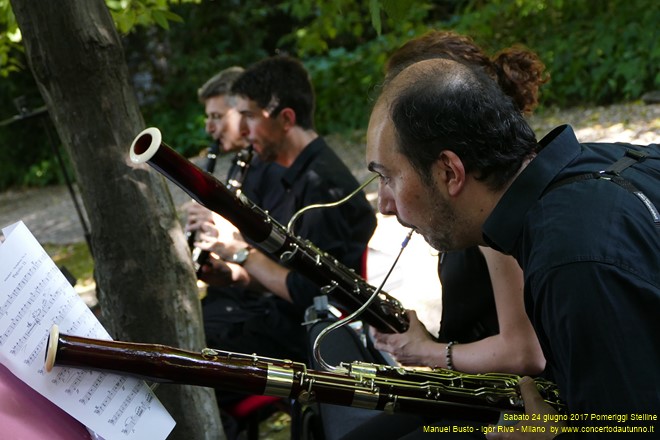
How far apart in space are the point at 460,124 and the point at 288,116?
6.24 feet

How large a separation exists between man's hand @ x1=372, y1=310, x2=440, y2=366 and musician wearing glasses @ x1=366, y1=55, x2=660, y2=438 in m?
0.44

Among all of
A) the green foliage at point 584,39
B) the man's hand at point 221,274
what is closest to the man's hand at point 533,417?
the man's hand at point 221,274

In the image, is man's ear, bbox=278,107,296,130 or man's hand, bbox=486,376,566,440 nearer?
man's hand, bbox=486,376,566,440

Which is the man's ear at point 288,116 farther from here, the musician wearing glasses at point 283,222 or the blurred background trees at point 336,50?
the blurred background trees at point 336,50

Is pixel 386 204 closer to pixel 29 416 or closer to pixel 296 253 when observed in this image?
pixel 296 253

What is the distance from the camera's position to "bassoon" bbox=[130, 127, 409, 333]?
2.05m

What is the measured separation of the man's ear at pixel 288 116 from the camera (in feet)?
11.1

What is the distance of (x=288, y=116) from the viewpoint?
3.41 metres

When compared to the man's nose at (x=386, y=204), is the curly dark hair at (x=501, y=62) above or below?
above

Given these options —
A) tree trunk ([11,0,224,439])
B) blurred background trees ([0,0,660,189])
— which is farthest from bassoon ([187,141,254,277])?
blurred background trees ([0,0,660,189])

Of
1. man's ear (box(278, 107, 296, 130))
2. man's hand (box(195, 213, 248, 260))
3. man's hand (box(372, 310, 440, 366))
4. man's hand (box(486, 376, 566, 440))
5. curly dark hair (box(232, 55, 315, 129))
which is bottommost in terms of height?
man's hand (box(486, 376, 566, 440))

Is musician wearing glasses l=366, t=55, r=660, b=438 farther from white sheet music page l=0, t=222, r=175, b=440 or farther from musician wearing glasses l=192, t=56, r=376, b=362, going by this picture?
musician wearing glasses l=192, t=56, r=376, b=362

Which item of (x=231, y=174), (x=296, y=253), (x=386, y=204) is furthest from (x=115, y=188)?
(x=231, y=174)

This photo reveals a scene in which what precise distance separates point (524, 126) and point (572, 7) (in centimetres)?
856
